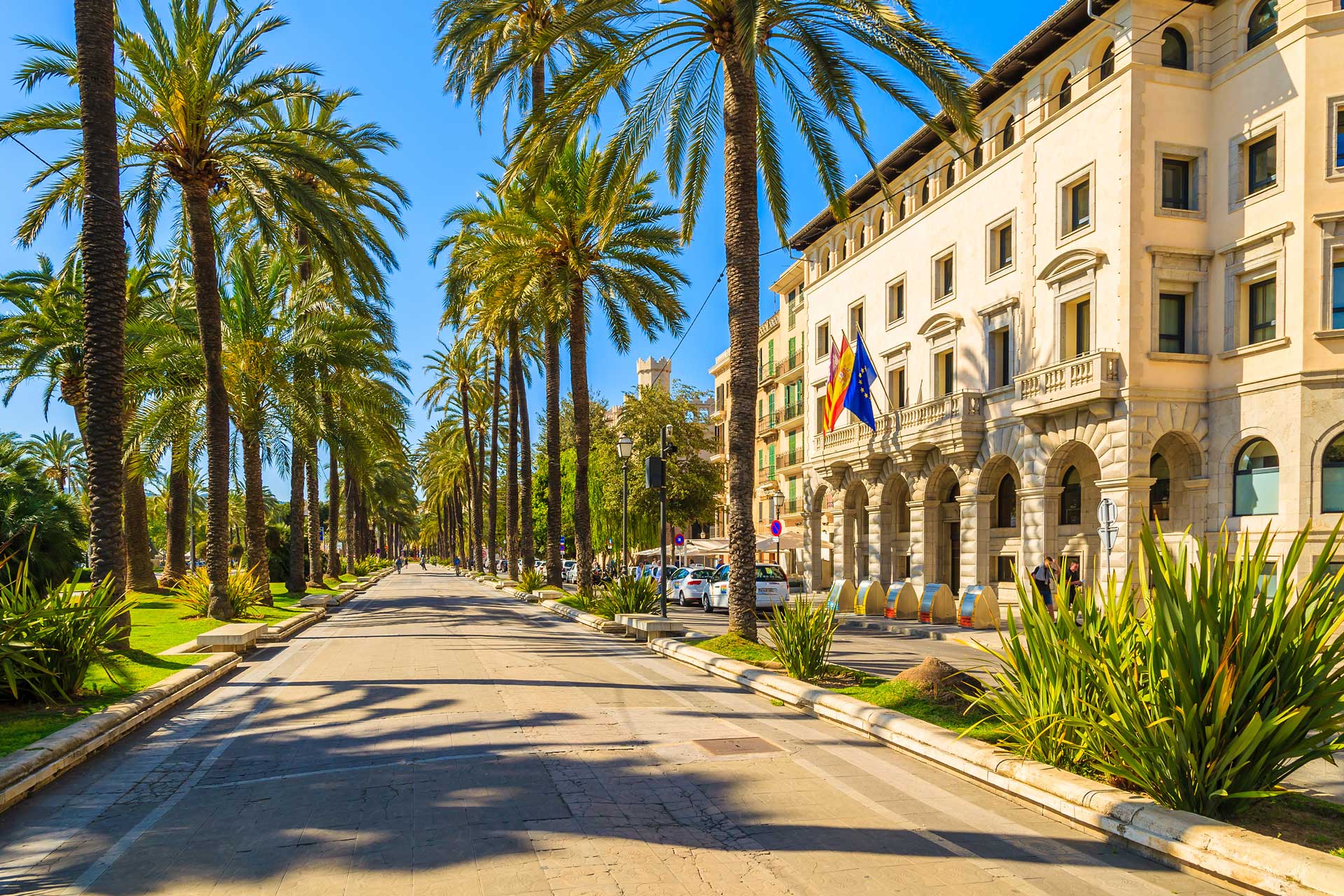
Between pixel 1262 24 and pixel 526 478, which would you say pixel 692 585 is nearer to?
pixel 526 478

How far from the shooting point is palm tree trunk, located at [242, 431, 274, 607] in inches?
1064

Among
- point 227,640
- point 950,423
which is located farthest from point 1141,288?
point 227,640

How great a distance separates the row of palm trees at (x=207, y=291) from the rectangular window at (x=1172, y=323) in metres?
19.0

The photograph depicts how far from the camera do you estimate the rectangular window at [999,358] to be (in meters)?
30.4

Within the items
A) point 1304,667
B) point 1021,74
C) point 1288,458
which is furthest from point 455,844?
point 1021,74

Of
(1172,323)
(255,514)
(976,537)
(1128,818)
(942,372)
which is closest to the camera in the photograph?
(1128,818)

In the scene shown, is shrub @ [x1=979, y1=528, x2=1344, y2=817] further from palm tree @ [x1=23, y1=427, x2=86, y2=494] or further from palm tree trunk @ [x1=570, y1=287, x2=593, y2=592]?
palm tree @ [x1=23, y1=427, x2=86, y2=494]

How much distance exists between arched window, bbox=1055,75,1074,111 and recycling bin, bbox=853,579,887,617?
568 inches

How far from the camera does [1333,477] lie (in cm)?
2116

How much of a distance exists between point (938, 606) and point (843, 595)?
4722 millimetres

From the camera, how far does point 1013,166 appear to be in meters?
29.4

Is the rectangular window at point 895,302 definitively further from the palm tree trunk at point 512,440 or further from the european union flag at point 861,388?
the palm tree trunk at point 512,440

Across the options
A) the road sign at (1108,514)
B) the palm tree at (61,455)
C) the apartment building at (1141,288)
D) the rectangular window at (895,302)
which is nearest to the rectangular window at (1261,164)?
the apartment building at (1141,288)

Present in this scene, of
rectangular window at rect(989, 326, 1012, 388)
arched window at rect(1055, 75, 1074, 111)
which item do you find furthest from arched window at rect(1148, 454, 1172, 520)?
arched window at rect(1055, 75, 1074, 111)
